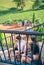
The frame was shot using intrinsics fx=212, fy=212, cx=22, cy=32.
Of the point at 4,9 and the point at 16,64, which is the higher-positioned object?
the point at 16,64

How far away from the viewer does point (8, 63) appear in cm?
244

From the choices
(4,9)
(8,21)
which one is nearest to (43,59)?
(8,21)

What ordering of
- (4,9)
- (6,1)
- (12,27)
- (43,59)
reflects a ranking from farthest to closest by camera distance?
(6,1) → (4,9) → (12,27) → (43,59)

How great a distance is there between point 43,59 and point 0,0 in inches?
1178

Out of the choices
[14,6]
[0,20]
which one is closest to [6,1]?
[14,6]

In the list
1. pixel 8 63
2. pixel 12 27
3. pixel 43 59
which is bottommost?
pixel 12 27

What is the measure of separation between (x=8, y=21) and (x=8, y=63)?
17935 mm

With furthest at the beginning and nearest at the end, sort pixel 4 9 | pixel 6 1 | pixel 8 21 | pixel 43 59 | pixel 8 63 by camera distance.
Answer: pixel 6 1 → pixel 4 9 → pixel 8 21 → pixel 43 59 → pixel 8 63

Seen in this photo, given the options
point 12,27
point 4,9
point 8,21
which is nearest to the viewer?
point 12,27

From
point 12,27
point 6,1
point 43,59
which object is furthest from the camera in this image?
point 6,1

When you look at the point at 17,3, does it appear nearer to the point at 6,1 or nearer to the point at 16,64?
the point at 6,1

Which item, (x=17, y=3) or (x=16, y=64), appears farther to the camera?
(x=17, y=3)

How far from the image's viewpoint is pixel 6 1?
1264 inches

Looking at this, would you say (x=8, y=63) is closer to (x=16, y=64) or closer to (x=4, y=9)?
(x=16, y=64)
